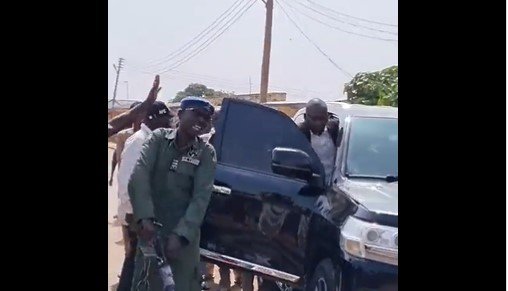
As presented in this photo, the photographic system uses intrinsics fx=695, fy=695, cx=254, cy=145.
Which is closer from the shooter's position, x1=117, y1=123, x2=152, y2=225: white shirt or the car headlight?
the car headlight

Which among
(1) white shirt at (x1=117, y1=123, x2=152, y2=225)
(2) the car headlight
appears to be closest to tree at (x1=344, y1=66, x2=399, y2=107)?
(2) the car headlight

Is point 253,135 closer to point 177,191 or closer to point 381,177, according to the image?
point 177,191

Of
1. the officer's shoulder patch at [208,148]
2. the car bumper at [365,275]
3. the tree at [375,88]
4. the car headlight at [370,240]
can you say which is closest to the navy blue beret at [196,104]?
the officer's shoulder patch at [208,148]

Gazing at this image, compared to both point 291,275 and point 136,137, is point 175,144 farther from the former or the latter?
point 291,275

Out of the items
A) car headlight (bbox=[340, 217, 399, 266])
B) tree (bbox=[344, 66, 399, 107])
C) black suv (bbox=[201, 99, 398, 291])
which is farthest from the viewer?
tree (bbox=[344, 66, 399, 107])

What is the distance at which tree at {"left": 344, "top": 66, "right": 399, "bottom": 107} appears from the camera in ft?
11.1

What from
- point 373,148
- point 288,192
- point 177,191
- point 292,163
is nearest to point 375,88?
point 373,148

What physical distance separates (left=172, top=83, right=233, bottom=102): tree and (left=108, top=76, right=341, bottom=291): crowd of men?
0.03 metres

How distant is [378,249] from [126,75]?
1435 mm

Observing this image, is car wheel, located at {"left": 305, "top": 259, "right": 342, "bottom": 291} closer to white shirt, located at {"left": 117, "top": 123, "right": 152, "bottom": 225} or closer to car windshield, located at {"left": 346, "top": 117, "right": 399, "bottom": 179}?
car windshield, located at {"left": 346, "top": 117, "right": 399, "bottom": 179}

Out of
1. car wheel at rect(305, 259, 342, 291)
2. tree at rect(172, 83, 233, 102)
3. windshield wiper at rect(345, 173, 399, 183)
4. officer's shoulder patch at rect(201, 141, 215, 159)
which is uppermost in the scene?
tree at rect(172, 83, 233, 102)

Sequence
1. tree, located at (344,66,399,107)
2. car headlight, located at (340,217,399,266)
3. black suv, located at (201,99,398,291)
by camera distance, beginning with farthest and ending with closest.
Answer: tree, located at (344,66,399,107)
black suv, located at (201,99,398,291)
car headlight, located at (340,217,399,266)

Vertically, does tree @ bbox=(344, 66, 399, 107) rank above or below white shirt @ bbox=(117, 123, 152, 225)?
above
